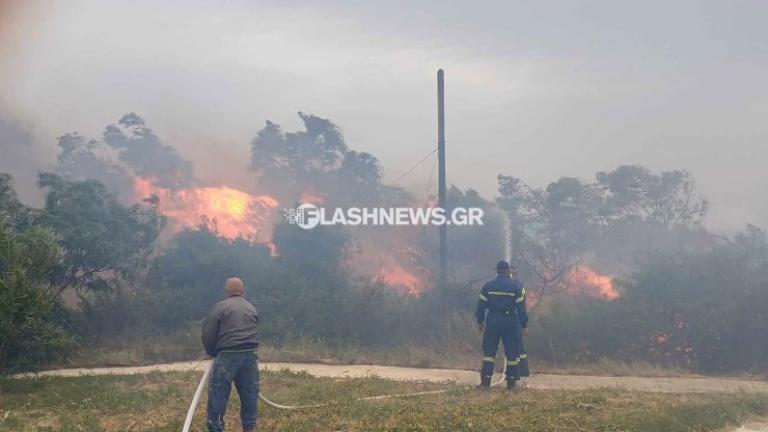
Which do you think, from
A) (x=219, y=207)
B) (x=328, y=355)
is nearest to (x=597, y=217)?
(x=328, y=355)

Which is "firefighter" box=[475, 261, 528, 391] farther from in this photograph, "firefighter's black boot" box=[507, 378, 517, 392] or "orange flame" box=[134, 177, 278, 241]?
"orange flame" box=[134, 177, 278, 241]

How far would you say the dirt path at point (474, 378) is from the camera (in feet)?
39.4

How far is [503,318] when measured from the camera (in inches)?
425

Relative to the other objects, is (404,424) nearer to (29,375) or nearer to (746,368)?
(29,375)

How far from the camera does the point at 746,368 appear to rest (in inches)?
624

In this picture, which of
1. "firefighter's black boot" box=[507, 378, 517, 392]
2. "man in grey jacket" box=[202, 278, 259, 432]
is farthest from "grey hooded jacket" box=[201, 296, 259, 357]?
"firefighter's black boot" box=[507, 378, 517, 392]

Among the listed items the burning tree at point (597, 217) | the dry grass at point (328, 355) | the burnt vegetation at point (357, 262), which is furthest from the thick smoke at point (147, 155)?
the burning tree at point (597, 217)

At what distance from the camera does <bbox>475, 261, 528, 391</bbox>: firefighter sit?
1067 centimetres

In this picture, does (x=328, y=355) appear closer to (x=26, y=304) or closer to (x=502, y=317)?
(x=502, y=317)

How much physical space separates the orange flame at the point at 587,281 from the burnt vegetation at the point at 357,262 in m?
0.11

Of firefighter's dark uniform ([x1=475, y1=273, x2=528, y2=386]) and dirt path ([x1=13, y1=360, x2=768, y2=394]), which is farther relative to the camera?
dirt path ([x1=13, y1=360, x2=768, y2=394])

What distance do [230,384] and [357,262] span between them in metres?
16.6

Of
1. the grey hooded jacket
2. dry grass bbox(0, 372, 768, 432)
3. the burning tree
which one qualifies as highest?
the burning tree

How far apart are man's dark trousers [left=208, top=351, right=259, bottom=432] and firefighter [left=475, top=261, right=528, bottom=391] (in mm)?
4550
